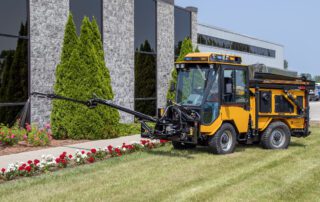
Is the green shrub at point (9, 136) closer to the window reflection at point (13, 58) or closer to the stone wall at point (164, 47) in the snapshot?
the window reflection at point (13, 58)

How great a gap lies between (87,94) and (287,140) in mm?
6874

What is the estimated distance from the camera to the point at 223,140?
455 inches

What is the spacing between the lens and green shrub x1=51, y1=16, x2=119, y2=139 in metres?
14.8

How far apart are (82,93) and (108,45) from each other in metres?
4.20

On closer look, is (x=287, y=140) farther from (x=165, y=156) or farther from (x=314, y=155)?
(x=165, y=156)

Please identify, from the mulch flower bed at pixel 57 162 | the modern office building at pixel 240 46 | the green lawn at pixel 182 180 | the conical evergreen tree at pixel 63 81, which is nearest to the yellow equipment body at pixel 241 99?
the green lawn at pixel 182 180

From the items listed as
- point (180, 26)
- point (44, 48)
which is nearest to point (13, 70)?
point (44, 48)

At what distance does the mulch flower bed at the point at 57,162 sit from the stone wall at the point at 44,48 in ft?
15.1

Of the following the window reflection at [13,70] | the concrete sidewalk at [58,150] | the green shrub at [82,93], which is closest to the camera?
the concrete sidewalk at [58,150]

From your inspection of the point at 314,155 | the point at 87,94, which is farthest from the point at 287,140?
the point at 87,94

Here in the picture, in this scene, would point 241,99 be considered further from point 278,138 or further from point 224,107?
point 278,138

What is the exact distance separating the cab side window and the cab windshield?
50cm

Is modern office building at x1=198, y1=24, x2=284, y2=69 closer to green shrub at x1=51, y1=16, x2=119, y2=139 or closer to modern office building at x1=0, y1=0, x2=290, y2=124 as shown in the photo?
modern office building at x1=0, y1=0, x2=290, y2=124

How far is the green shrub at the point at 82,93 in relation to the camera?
14.8m
